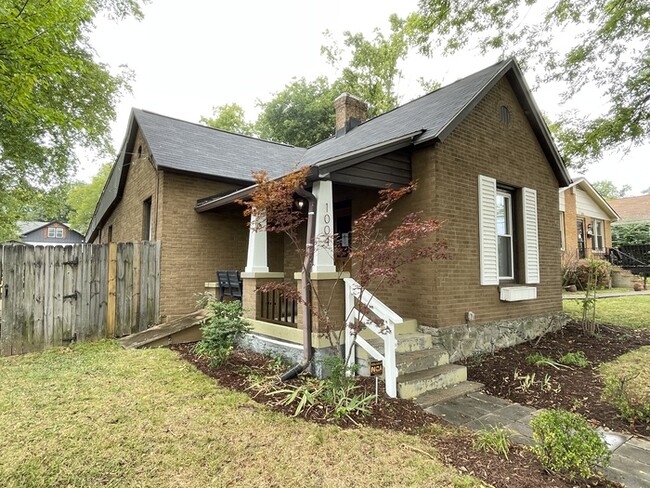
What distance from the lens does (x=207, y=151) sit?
31.9 ft

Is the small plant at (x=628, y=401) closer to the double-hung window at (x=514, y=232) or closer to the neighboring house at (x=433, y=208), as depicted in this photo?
the neighboring house at (x=433, y=208)

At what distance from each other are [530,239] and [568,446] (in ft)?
17.5

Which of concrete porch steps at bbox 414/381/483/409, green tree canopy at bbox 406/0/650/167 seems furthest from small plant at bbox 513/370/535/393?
green tree canopy at bbox 406/0/650/167

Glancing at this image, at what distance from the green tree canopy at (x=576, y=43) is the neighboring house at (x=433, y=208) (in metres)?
1.36

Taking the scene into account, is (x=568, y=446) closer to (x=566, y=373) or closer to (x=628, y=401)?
(x=628, y=401)

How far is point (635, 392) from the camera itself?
14.3 feet

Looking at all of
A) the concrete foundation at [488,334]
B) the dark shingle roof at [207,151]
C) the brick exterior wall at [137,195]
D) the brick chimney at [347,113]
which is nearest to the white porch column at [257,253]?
the concrete foundation at [488,334]

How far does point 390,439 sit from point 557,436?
1.34 meters

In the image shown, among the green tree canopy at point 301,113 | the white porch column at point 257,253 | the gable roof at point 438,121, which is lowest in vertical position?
the white porch column at point 257,253

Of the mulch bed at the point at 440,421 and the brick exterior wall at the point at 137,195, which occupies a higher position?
the brick exterior wall at the point at 137,195

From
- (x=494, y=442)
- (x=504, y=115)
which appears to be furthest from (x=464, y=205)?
(x=494, y=442)

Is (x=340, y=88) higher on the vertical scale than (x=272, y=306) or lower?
higher

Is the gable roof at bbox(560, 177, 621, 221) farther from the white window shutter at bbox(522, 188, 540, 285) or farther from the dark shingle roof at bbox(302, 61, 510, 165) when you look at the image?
the dark shingle roof at bbox(302, 61, 510, 165)

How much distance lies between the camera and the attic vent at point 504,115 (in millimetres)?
6980
